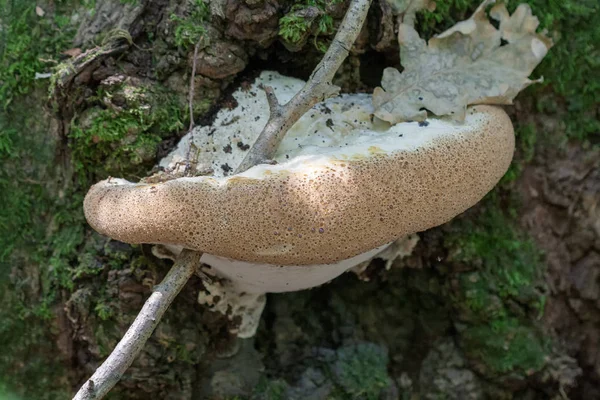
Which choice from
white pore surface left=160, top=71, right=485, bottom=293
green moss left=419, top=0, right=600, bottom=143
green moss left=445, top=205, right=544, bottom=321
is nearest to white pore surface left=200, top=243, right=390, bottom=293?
white pore surface left=160, top=71, right=485, bottom=293

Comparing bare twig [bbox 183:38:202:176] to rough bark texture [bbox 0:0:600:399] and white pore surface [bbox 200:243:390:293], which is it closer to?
rough bark texture [bbox 0:0:600:399]

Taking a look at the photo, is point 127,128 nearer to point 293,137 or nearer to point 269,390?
point 293,137

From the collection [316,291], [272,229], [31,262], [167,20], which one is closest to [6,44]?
[167,20]

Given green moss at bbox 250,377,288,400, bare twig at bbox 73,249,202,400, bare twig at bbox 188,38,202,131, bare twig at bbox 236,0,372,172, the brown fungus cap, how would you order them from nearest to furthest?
1. bare twig at bbox 73,249,202,400
2. the brown fungus cap
3. bare twig at bbox 236,0,372,172
4. bare twig at bbox 188,38,202,131
5. green moss at bbox 250,377,288,400

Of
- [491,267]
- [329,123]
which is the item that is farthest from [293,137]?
[491,267]

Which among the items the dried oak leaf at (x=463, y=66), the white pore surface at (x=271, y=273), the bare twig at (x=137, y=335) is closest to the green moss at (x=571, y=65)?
the dried oak leaf at (x=463, y=66)

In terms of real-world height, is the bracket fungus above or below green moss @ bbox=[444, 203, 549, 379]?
above
